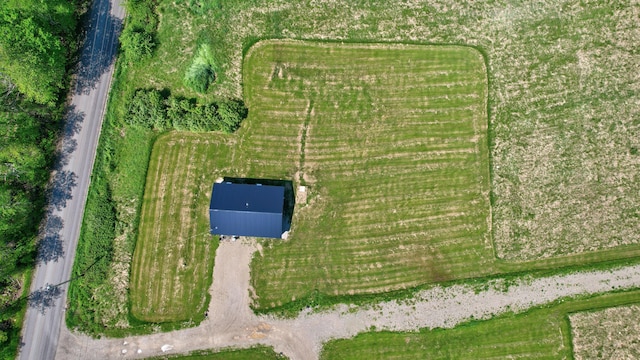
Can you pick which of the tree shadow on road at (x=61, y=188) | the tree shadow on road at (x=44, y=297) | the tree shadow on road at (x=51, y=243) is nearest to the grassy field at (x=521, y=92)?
the tree shadow on road at (x=44, y=297)

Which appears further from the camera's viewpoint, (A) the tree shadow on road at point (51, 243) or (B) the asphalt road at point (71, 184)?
(A) the tree shadow on road at point (51, 243)

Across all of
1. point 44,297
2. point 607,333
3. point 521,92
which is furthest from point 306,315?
point 521,92

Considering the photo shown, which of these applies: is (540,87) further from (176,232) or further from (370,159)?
(176,232)

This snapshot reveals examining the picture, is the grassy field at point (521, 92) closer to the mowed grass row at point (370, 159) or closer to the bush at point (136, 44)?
the mowed grass row at point (370, 159)

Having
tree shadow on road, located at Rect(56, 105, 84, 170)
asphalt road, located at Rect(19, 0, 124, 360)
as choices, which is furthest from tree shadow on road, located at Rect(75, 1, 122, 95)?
tree shadow on road, located at Rect(56, 105, 84, 170)

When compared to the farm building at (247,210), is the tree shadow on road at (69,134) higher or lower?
higher

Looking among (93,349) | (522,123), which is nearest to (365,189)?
(522,123)

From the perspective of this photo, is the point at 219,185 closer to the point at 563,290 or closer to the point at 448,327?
the point at 448,327
